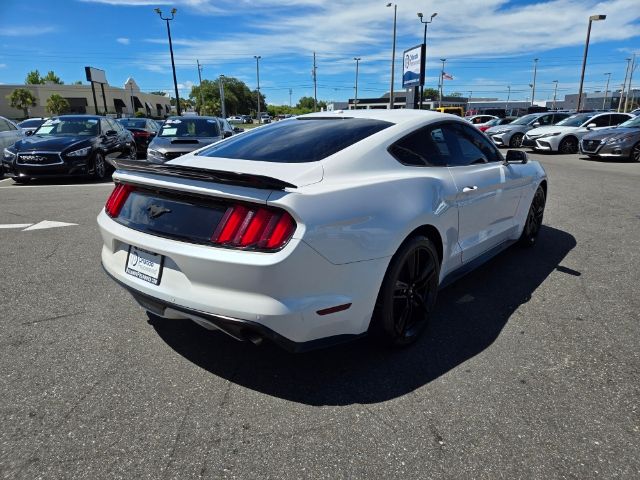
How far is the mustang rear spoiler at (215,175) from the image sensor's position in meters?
2.16

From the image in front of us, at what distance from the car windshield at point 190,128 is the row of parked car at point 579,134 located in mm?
9952

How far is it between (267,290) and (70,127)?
10.8 metres

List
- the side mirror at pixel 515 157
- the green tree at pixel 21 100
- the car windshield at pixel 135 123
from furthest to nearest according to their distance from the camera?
the green tree at pixel 21 100 < the car windshield at pixel 135 123 < the side mirror at pixel 515 157

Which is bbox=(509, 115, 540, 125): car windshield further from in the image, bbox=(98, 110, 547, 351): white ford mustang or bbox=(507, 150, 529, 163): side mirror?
bbox=(98, 110, 547, 351): white ford mustang

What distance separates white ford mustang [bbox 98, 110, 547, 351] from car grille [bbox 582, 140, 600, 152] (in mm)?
13890

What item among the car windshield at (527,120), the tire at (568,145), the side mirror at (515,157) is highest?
the side mirror at (515,157)

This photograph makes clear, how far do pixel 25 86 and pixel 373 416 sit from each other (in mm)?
104143

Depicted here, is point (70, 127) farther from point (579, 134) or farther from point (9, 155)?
point (579, 134)

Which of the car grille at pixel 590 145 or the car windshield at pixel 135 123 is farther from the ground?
the car windshield at pixel 135 123

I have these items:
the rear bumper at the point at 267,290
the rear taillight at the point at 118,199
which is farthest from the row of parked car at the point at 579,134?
the rear taillight at the point at 118,199

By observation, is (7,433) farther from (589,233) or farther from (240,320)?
(589,233)

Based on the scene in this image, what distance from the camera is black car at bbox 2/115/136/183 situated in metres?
9.69

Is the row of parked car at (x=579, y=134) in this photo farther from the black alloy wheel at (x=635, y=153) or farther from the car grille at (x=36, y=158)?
the car grille at (x=36, y=158)

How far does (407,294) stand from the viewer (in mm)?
2881
